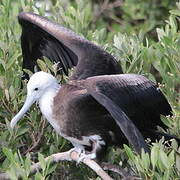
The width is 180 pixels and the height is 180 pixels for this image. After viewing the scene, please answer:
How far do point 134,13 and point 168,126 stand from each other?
4323 mm

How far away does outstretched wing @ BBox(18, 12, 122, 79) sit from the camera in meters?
5.80

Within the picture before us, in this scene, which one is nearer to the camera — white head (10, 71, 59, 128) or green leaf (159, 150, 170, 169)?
green leaf (159, 150, 170, 169)

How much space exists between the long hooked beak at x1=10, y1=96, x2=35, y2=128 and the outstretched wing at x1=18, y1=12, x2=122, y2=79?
452 millimetres

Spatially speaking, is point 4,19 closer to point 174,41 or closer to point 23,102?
point 23,102

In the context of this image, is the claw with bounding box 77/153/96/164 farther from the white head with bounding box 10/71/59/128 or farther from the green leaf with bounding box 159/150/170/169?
the green leaf with bounding box 159/150/170/169

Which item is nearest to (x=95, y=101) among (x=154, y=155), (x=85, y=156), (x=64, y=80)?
(x=85, y=156)

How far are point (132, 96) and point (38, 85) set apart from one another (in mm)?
661

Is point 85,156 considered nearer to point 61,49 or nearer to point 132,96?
point 132,96

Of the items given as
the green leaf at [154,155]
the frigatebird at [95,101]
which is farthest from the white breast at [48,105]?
the green leaf at [154,155]

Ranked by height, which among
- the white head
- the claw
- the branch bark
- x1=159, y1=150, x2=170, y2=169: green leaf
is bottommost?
the claw

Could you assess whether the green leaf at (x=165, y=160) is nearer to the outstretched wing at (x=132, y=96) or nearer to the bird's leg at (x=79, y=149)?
the outstretched wing at (x=132, y=96)

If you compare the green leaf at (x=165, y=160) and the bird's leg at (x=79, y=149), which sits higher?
the green leaf at (x=165, y=160)

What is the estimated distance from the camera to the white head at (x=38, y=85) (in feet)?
17.7

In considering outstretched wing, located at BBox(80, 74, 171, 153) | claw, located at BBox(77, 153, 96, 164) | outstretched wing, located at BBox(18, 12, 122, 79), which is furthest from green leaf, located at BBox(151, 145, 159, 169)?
outstretched wing, located at BBox(18, 12, 122, 79)
